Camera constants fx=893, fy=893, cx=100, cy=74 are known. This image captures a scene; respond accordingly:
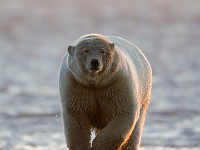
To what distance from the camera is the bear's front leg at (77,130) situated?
870 cm

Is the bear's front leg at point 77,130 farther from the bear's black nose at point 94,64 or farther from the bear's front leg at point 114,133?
the bear's black nose at point 94,64

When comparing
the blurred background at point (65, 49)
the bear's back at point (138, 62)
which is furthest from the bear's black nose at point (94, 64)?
the blurred background at point (65, 49)

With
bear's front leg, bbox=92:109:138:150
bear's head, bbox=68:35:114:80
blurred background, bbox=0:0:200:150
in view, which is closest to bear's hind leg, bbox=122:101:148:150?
bear's front leg, bbox=92:109:138:150

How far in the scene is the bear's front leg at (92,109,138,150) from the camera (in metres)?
8.59

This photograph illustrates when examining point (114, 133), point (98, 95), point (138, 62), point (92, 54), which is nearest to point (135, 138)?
point (138, 62)

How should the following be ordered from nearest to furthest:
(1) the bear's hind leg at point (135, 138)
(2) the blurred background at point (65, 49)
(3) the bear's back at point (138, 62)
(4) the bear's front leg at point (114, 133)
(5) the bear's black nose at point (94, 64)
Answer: (5) the bear's black nose at point (94, 64) < (4) the bear's front leg at point (114, 133) < (3) the bear's back at point (138, 62) < (1) the bear's hind leg at point (135, 138) < (2) the blurred background at point (65, 49)

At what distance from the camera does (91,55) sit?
26.9 ft

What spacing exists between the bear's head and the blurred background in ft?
11.2

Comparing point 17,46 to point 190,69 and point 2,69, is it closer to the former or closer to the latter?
point 2,69

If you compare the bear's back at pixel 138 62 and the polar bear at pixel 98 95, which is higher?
the bear's back at pixel 138 62

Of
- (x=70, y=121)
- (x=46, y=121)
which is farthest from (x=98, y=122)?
(x=46, y=121)

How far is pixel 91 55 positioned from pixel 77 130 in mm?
883

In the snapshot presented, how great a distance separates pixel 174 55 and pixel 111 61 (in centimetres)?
1521

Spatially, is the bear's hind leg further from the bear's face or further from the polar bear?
the bear's face
